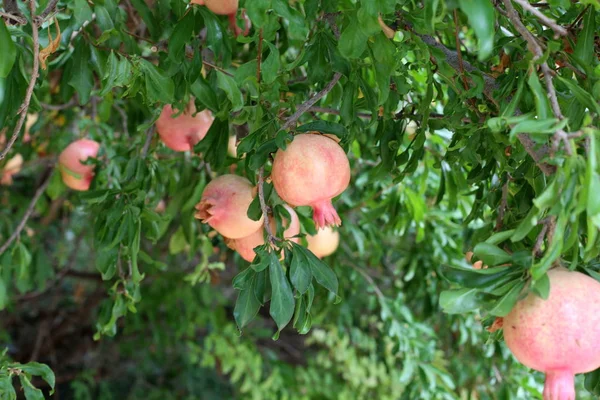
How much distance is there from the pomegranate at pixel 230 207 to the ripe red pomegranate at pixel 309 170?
0.15 metres

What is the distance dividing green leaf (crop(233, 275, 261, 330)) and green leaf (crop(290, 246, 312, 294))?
5 cm

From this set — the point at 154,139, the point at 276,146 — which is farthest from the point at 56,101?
the point at 276,146

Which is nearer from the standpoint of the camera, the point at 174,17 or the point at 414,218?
the point at 174,17

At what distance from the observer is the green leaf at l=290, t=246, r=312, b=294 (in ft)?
2.65

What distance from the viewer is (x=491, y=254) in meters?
0.71

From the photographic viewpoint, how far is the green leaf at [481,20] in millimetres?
587

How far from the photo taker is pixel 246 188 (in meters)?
1.03

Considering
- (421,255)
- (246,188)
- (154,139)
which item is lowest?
(421,255)

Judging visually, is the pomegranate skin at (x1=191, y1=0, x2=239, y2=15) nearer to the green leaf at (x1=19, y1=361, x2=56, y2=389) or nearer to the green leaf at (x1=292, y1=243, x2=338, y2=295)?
the green leaf at (x1=292, y1=243, x2=338, y2=295)

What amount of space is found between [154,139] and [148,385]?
6.68 ft

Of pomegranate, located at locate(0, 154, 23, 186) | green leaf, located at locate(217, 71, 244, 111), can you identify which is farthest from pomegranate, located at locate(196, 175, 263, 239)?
pomegranate, located at locate(0, 154, 23, 186)

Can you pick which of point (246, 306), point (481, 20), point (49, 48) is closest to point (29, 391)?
point (246, 306)

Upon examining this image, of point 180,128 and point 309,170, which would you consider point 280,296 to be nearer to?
point 309,170

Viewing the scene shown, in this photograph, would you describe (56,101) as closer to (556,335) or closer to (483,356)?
(483,356)
